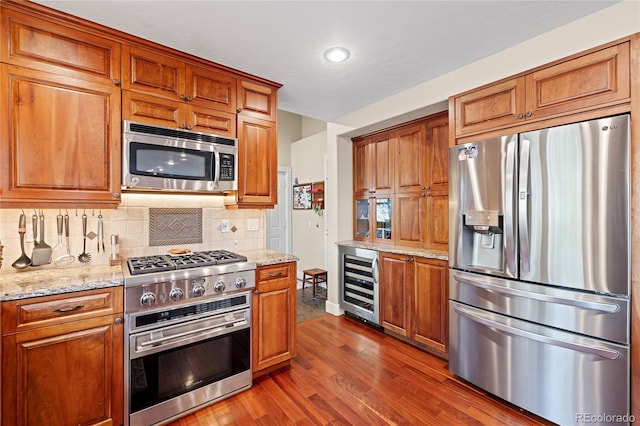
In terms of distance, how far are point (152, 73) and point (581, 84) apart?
2.83 m

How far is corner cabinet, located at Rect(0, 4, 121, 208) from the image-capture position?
5.50 ft

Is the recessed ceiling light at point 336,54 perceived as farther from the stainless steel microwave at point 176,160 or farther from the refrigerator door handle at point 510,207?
the refrigerator door handle at point 510,207

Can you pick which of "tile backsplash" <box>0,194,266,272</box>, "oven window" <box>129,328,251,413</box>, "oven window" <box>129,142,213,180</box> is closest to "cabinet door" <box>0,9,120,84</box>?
"oven window" <box>129,142,213,180</box>

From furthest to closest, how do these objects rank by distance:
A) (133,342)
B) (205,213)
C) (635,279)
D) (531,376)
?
1. (205,213)
2. (531,376)
3. (133,342)
4. (635,279)

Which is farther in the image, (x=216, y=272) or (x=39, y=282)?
(x=216, y=272)

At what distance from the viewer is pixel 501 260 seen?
2064 mm

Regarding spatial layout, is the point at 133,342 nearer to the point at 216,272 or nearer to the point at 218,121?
the point at 216,272

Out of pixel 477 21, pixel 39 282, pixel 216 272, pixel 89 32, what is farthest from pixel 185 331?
pixel 477 21

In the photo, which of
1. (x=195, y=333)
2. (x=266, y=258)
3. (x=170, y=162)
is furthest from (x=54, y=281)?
(x=266, y=258)

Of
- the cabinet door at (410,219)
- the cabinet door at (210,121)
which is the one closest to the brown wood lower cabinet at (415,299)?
the cabinet door at (410,219)

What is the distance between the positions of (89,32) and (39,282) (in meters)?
1.57

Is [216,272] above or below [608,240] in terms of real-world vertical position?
below

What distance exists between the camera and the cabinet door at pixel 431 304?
8.59ft

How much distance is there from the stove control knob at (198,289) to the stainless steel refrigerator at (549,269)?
194 cm
